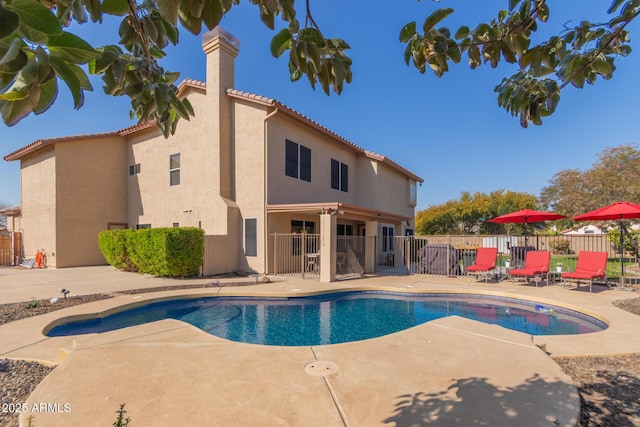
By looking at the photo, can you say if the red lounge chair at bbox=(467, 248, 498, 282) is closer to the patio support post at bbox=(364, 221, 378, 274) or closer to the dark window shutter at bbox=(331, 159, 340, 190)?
the patio support post at bbox=(364, 221, 378, 274)

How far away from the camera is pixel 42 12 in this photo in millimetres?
812

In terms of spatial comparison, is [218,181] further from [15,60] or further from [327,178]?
[15,60]

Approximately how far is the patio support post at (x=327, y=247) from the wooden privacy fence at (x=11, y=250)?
1970 centimetres

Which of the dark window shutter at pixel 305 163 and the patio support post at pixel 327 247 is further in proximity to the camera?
the dark window shutter at pixel 305 163

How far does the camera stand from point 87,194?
1834 centimetres

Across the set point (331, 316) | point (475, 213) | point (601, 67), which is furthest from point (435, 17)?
point (475, 213)

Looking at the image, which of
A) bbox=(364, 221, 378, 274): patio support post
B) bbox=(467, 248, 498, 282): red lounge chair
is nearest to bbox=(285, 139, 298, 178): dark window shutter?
bbox=(364, 221, 378, 274): patio support post

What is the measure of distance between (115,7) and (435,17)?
1.55 meters

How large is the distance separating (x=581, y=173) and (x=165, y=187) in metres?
36.2

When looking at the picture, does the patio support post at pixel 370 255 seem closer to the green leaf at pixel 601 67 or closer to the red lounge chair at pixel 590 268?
the red lounge chair at pixel 590 268

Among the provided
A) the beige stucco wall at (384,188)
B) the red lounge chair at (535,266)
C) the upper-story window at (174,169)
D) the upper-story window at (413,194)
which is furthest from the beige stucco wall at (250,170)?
the upper-story window at (413,194)

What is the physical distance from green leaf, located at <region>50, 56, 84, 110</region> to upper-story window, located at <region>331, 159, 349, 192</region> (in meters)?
17.8

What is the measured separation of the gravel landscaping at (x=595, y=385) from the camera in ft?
11.0

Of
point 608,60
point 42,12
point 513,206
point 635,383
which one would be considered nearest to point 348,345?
point 635,383
